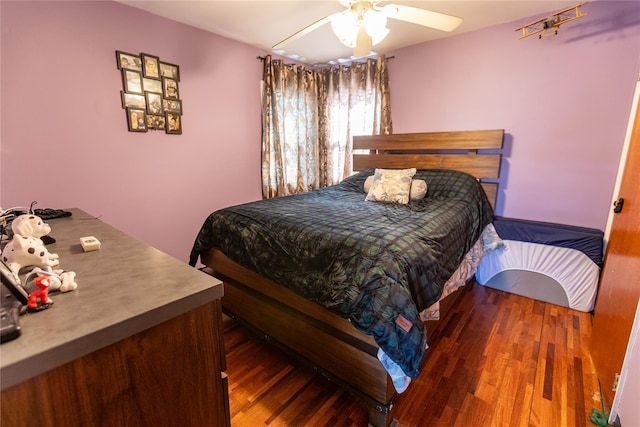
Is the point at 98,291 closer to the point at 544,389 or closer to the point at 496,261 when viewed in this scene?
the point at 544,389

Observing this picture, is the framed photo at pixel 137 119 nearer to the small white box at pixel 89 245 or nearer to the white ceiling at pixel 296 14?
the white ceiling at pixel 296 14

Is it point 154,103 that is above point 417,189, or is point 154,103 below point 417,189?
above

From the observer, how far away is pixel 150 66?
2500 mm

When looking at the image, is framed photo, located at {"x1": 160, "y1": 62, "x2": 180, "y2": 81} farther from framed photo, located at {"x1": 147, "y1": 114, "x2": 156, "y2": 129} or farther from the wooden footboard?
the wooden footboard

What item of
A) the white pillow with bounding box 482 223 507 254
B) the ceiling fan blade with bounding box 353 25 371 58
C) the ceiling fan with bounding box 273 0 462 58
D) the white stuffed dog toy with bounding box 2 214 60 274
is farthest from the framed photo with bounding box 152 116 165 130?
the white pillow with bounding box 482 223 507 254

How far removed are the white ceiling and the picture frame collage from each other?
42 cm

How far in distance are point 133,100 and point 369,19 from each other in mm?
1998

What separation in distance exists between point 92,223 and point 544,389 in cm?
251

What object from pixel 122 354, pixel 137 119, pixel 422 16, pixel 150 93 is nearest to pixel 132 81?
pixel 150 93

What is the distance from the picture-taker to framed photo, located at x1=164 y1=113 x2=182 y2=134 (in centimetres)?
267

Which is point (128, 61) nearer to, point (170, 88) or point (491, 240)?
point (170, 88)

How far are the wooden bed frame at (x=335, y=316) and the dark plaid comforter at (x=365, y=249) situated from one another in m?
0.11

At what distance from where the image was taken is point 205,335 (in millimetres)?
726

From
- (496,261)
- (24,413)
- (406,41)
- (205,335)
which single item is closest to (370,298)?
(205,335)
